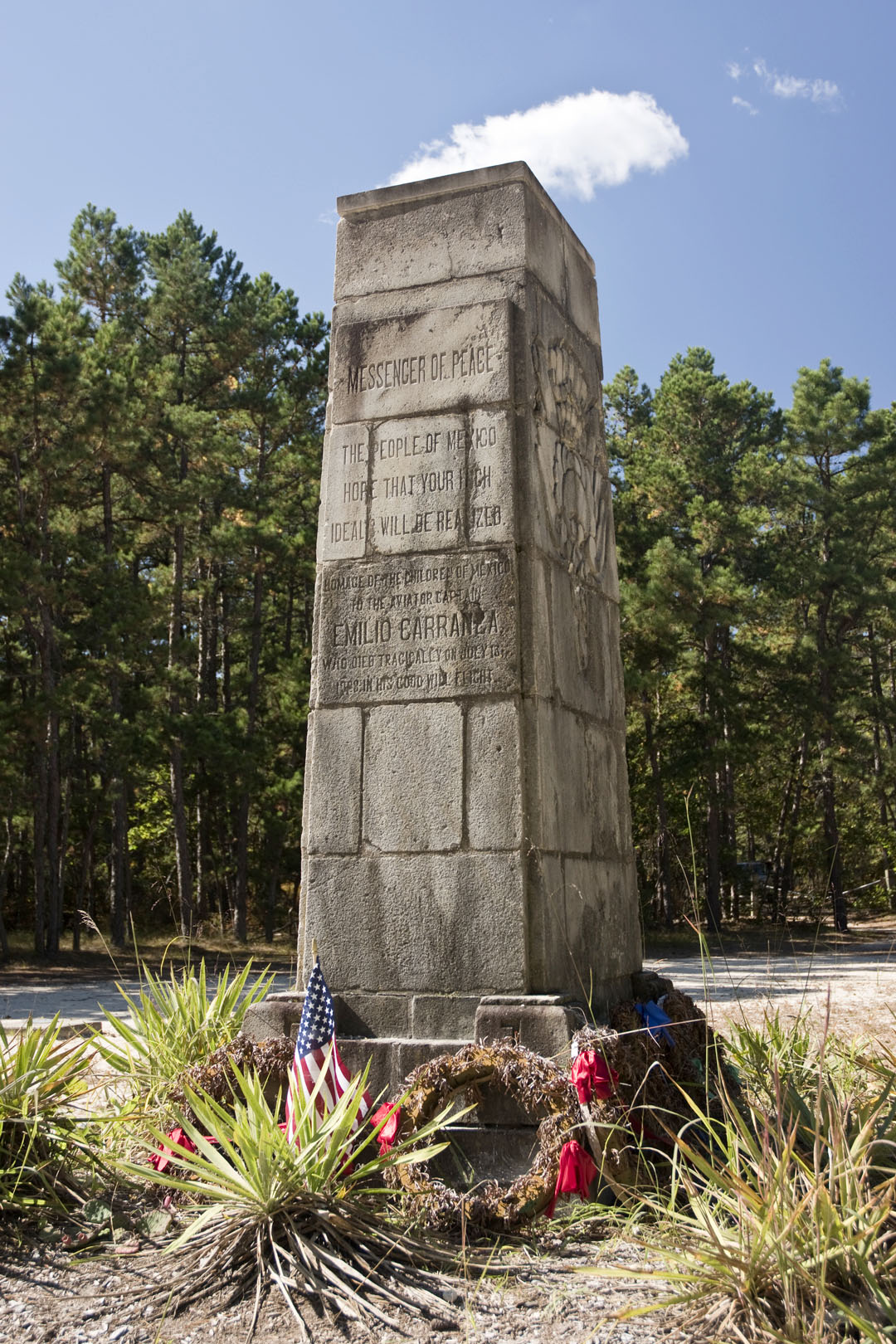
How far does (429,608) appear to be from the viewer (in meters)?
4.84

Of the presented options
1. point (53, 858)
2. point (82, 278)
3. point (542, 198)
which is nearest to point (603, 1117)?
point (542, 198)

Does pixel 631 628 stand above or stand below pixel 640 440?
below

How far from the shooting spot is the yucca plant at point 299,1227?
124 inches

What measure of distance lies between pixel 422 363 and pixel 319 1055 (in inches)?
115

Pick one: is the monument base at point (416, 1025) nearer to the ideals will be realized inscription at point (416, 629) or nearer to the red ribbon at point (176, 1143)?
the red ribbon at point (176, 1143)

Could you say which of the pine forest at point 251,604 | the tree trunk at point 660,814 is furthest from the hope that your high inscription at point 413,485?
the tree trunk at point 660,814

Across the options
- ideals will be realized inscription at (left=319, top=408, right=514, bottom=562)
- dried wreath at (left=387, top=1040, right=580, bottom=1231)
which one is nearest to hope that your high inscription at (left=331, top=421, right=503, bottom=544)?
ideals will be realized inscription at (left=319, top=408, right=514, bottom=562)

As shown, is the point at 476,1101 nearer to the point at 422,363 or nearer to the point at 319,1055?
the point at 319,1055

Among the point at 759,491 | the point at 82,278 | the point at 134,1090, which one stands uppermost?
the point at 82,278

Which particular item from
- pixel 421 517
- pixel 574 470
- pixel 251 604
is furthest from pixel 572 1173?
pixel 251 604

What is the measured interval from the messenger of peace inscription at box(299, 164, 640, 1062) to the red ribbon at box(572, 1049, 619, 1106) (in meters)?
0.42

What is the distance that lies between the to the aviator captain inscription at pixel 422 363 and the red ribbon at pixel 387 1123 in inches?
112

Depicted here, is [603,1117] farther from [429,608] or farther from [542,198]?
[542,198]

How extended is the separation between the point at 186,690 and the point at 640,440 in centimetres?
1514
